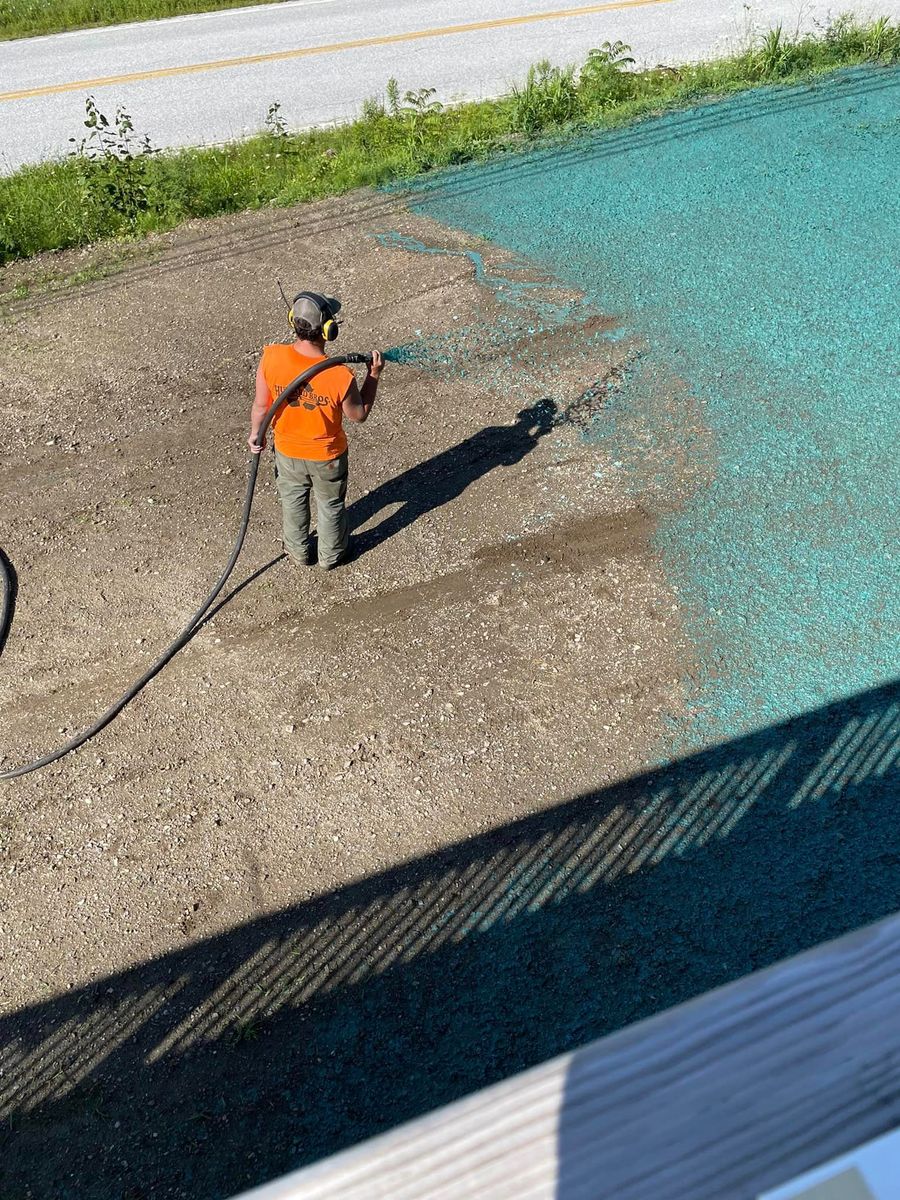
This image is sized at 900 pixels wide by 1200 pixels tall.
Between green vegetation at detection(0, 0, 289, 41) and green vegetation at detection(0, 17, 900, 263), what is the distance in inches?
198

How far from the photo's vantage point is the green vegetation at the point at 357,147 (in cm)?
978

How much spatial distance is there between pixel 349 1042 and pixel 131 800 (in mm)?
1741

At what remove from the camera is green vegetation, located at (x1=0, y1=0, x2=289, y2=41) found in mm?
16031

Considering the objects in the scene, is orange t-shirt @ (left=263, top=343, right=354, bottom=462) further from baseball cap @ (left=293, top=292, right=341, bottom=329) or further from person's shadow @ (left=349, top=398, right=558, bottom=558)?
person's shadow @ (left=349, top=398, right=558, bottom=558)

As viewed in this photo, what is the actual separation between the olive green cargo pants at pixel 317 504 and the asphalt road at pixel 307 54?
8.21 m

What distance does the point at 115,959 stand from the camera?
443 cm

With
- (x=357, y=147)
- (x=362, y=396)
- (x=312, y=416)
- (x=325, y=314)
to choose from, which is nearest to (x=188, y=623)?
(x=312, y=416)

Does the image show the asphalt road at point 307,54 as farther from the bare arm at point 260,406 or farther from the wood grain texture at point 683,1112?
the wood grain texture at point 683,1112

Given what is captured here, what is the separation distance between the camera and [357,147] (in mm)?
10945

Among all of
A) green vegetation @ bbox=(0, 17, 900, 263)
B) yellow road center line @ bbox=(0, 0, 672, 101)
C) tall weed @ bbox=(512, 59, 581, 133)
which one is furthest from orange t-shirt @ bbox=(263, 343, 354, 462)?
yellow road center line @ bbox=(0, 0, 672, 101)

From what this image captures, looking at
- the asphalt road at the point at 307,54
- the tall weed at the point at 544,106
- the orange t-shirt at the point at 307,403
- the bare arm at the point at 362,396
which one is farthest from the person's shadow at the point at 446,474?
the asphalt road at the point at 307,54

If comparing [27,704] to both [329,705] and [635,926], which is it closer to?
[329,705]

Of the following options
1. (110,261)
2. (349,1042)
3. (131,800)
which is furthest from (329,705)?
(110,261)

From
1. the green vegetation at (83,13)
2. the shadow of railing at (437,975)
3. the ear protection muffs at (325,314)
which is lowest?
the shadow of railing at (437,975)
